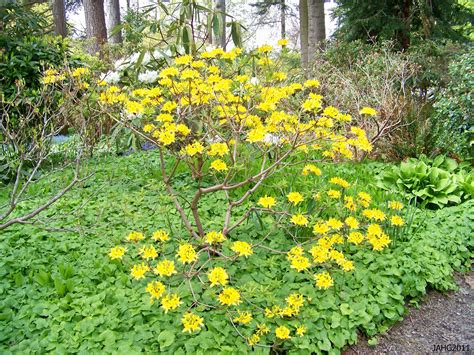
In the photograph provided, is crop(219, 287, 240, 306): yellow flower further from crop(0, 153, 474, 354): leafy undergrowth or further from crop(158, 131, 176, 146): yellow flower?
crop(158, 131, 176, 146): yellow flower

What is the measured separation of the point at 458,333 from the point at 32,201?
3191mm

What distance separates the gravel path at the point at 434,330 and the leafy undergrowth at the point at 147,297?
0.07 metres

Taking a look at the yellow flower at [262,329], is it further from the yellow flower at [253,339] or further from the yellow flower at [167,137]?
the yellow flower at [167,137]

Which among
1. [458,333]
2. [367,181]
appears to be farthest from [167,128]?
[367,181]

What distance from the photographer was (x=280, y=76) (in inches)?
88.1

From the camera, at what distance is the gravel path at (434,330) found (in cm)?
194

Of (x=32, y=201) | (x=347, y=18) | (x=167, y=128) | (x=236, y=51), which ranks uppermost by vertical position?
(x=347, y=18)

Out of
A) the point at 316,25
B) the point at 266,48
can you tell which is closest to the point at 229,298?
the point at 266,48

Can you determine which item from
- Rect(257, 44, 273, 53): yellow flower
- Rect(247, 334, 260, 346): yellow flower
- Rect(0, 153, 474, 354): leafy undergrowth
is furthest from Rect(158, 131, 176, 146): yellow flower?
Rect(247, 334, 260, 346): yellow flower

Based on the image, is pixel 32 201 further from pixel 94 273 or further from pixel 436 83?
pixel 436 83

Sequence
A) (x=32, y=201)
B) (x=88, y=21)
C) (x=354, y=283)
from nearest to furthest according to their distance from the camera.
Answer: (x=354, y=283) → (x=32, y=201) → (x=88, y=21)

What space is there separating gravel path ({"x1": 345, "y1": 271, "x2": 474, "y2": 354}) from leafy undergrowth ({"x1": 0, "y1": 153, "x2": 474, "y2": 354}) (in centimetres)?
7

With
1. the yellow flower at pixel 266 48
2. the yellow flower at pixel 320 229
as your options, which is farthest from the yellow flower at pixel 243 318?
the yellow flower at pixel 266 48

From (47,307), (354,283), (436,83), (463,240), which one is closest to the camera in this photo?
(47,307)
